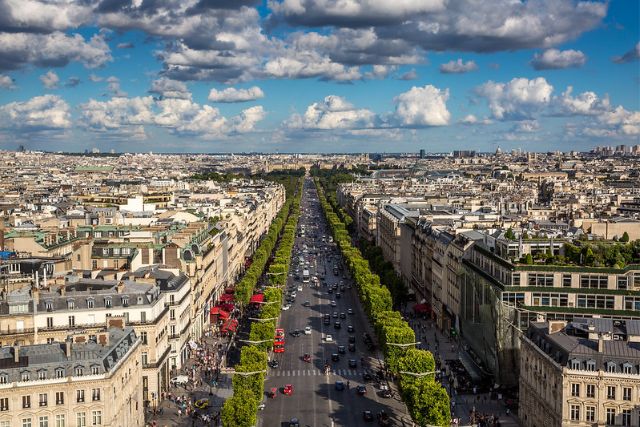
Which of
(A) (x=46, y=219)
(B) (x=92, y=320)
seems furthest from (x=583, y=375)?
(A) (x=46, y=219)

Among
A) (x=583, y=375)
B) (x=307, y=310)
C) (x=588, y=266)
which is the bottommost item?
(x=307, y=310)

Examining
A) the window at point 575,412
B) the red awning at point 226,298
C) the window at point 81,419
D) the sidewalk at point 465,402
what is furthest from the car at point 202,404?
the red awning at point 226,298

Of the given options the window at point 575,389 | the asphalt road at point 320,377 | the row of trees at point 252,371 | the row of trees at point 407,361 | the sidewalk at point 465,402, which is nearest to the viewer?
the window at point 575,389

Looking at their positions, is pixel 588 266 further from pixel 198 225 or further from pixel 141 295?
pixel 198 225

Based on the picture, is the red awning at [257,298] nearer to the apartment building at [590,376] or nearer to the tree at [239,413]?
the tree at [239,413]

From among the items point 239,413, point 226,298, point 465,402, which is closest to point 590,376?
point 465,402

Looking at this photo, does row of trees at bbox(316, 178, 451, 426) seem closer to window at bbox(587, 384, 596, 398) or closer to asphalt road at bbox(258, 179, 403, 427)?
asphalt road at bbox(258, 179, 403, 427)
